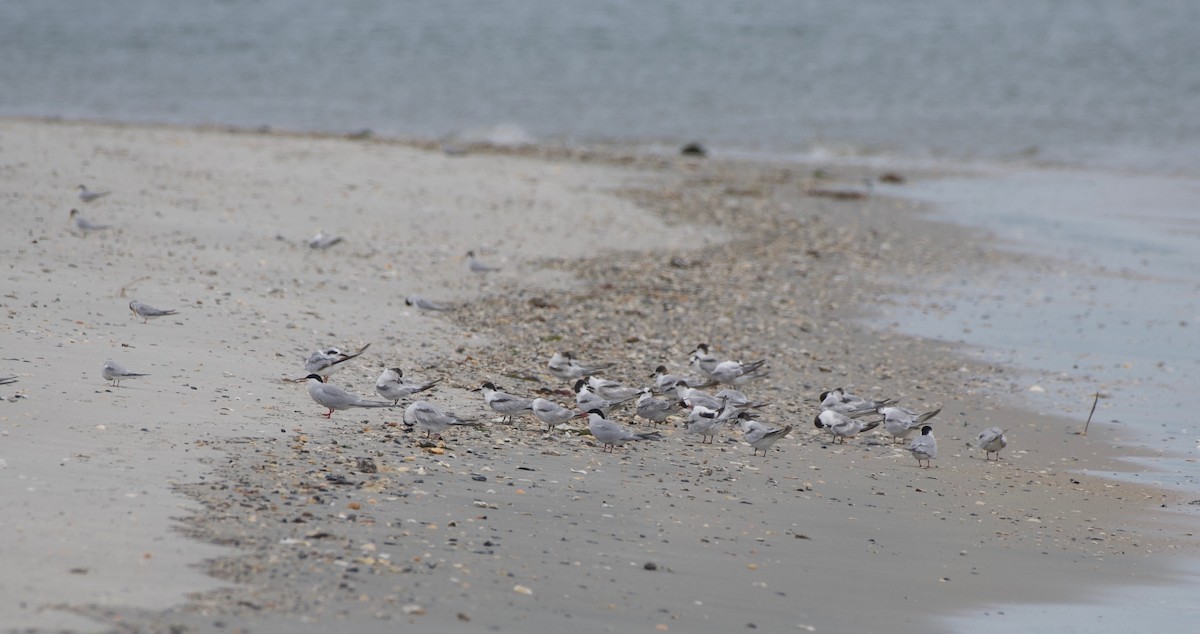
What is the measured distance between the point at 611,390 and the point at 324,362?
192cm

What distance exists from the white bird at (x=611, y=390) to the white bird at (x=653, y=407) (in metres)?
0.13

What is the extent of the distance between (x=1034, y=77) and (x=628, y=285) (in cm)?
2626

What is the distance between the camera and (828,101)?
32812mm

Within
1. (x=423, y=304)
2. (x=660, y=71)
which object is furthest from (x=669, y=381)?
(x=660, y=71)

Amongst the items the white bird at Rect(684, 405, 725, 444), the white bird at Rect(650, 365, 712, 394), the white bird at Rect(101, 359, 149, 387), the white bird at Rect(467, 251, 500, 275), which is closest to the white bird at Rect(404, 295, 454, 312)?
the white bird at Rect(467, 251, 500, 275)

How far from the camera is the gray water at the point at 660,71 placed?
28234 millimetres

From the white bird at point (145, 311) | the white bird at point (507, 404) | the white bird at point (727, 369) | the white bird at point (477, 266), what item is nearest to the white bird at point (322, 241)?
the white bird at point (477, 266)

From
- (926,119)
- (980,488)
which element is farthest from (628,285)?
(926,119)

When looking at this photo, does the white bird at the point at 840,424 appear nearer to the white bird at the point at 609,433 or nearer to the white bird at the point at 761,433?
the white bird at the point at 761,433

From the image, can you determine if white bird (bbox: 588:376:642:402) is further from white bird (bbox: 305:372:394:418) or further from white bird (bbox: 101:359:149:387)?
white bird (bbox: 101:359:149:387)

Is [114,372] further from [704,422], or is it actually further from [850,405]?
[850,405]

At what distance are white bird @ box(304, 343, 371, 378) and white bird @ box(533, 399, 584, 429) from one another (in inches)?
56.5

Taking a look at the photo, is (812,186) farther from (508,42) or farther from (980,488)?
(508,42)

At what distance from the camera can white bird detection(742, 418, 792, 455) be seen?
815 centimetres
